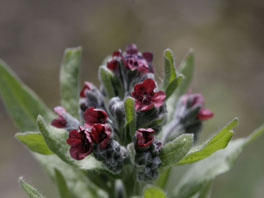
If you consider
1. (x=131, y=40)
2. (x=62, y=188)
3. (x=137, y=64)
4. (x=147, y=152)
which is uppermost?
(x=137, y=64)

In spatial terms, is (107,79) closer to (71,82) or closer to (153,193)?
(71,82)

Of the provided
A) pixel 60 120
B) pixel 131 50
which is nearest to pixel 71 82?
pixel 60 120

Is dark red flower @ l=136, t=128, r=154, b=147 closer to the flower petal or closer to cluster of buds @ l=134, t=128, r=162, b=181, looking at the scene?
cluster of buds @ l=134, t=128, r=162, b=181

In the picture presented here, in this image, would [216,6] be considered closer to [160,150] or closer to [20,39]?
[20,39]

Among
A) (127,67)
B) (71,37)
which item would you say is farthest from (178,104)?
(71,37)

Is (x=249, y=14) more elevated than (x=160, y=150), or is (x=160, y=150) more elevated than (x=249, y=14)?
(x=160, y=150)

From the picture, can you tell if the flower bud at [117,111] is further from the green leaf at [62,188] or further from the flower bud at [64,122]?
the green leaf at [62,188]
